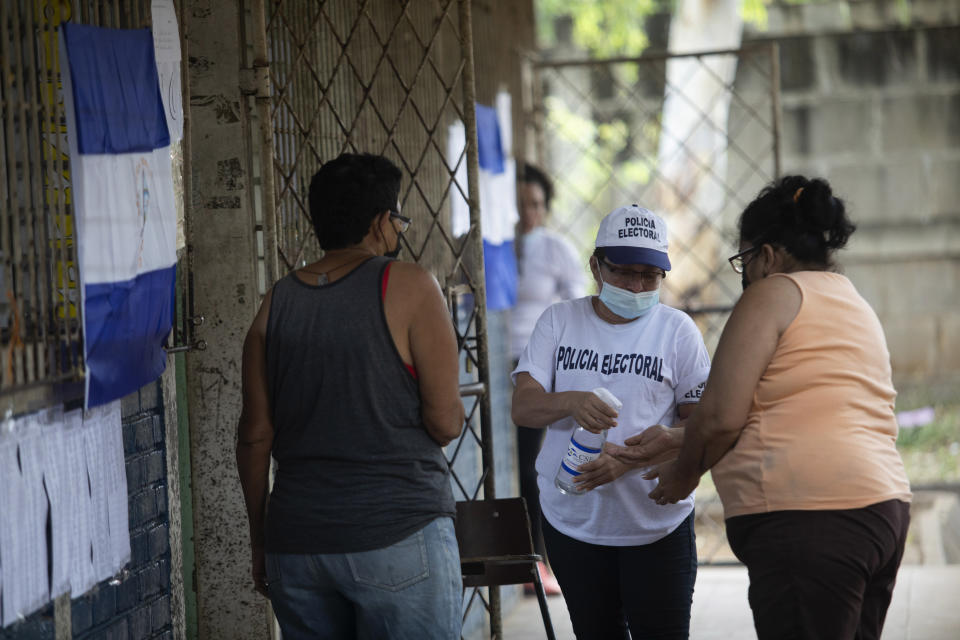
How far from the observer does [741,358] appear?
7.69 feet

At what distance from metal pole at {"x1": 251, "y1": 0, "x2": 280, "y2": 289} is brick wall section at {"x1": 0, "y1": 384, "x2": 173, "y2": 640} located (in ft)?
1.84

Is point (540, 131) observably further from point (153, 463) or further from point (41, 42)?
point (41, 42)

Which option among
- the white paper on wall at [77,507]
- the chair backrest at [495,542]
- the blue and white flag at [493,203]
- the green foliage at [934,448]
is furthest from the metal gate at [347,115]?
the green foliage at [934,448]

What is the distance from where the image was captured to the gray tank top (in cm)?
232

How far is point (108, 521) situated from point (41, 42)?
A: 3.42ft

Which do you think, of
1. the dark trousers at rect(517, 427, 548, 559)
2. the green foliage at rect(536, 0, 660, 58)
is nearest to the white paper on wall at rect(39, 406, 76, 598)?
the dark trousers at rect(517, 427, 548, 559)

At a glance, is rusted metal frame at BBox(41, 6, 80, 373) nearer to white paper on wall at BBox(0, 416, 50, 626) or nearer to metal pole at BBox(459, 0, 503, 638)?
white paper on wall at BBox(0, 416, 50, 626)

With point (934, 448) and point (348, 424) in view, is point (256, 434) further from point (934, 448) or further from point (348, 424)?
point (934, 448)

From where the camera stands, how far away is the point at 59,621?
2395 mm

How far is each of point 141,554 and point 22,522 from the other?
62 centimetres

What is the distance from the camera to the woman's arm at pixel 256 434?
2443 millimetres

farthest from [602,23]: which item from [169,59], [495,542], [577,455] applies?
[577,455]

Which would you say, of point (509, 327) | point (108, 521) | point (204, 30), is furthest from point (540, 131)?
point (108, 521)

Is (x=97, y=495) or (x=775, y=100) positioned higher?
(x=775, y=100)
